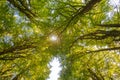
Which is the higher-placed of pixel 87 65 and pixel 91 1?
pixel 91 1

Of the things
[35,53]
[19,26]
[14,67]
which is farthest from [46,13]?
[14,67]

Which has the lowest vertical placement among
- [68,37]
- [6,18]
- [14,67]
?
[14,67]

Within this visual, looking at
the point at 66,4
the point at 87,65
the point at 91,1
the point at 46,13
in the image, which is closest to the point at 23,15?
the point at 46,13

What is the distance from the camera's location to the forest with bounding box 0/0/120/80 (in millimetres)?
9367

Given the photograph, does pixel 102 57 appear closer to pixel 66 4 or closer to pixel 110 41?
pixel 110 41

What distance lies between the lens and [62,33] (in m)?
10.2

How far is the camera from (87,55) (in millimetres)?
13391

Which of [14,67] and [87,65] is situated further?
[14,67]

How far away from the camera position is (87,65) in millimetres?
13867

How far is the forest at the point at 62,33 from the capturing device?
9367mm

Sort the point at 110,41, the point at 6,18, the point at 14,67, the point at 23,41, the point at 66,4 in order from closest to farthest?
1. the point at 66,4
2. the point at 6,18
3. the point at 110,41
4. the point at 23,41
5. the point at 14,67

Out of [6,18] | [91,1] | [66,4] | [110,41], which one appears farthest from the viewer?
[110,41]

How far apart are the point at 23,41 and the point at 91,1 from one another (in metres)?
5.79

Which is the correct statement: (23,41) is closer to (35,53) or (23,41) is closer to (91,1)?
(35,53)
